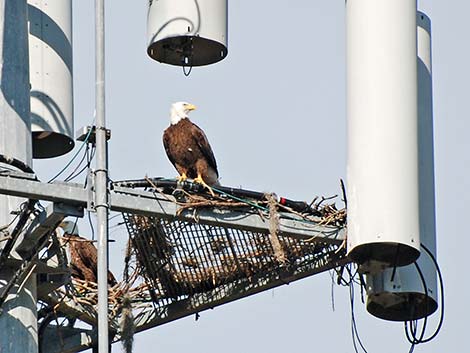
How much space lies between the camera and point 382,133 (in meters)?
18.6

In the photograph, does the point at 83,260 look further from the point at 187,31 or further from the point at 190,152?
the point at 187,31

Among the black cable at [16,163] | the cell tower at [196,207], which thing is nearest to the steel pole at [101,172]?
the cell tower at [196,207]

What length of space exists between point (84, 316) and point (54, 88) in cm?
209

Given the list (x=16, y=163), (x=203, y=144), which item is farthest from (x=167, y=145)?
(x=16, y=163)

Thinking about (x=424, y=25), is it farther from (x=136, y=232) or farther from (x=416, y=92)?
(x=136, y=232)

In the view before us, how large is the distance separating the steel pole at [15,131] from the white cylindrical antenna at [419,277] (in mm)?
3025

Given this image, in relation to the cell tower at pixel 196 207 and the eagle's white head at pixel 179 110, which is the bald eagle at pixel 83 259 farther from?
the cell tower at pixel 196 207

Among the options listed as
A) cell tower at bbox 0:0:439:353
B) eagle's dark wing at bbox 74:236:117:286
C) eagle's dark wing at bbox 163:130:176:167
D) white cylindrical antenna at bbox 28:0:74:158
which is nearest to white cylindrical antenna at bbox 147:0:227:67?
cell tower at bbox 0:0:439:353

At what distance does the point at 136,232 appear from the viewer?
20.0 meters

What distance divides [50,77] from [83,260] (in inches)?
193

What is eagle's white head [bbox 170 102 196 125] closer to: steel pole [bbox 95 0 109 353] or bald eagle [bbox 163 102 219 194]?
bald eagle [bbox 163 102 219 194]

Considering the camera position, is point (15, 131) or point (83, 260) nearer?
point (15, 131)

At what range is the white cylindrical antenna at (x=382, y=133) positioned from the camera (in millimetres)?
18344

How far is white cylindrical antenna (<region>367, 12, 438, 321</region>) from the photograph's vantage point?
63.8 feet
